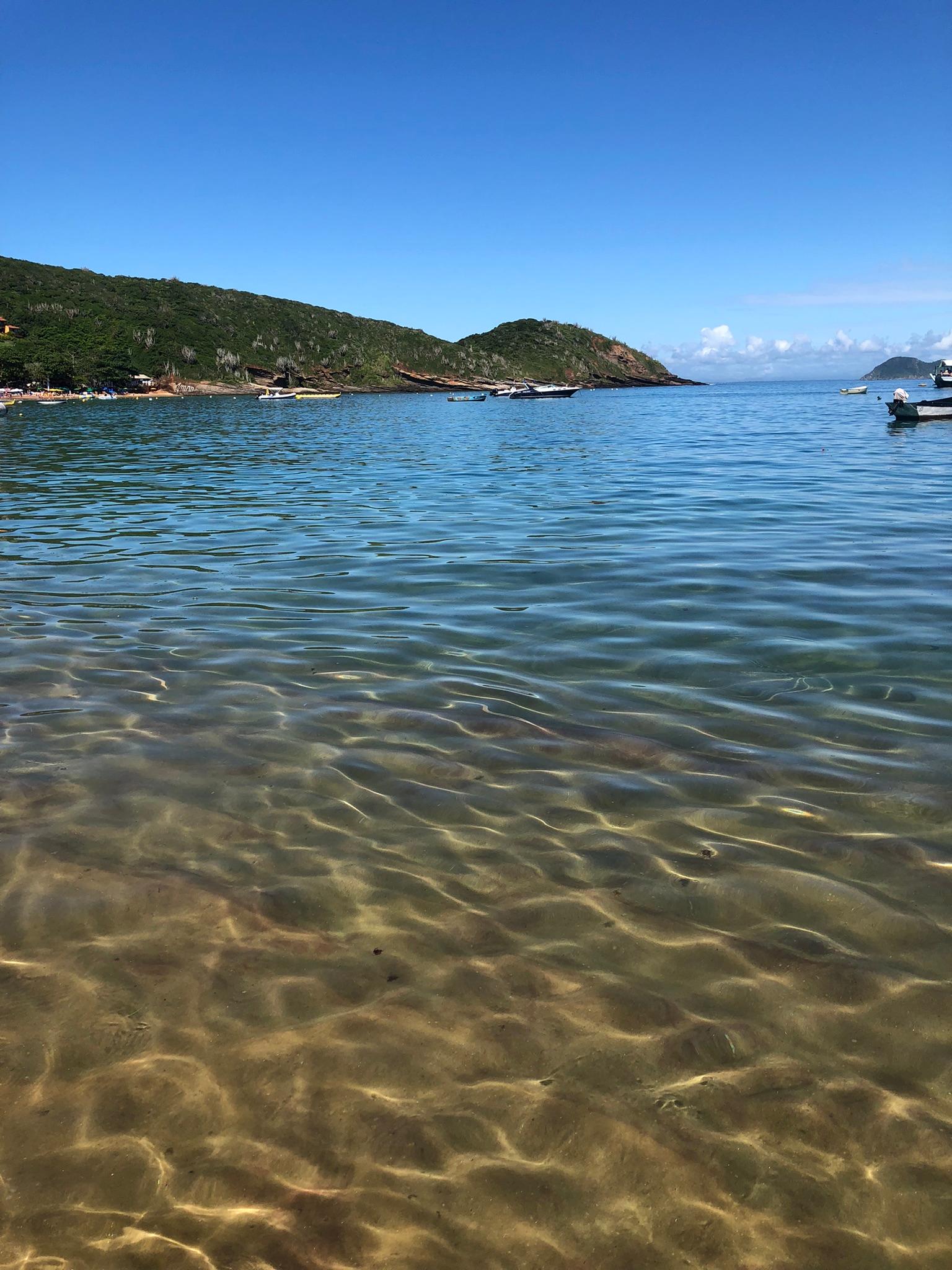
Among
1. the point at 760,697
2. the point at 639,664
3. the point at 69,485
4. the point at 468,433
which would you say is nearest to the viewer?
the point at 760,697

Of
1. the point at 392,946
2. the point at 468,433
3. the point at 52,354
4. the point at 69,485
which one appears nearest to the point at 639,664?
the point at 392,946

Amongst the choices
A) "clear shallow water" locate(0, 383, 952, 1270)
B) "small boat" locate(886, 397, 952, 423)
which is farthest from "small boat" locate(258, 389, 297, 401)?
"clear shallow water" locate(0, 383, 952, 1270)

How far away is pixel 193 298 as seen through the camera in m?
162

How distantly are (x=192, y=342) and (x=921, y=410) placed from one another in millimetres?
129203

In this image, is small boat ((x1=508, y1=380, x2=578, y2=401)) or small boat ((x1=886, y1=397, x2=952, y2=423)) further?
small boat ((x1=508, y1=380, x2=578, y2=401))

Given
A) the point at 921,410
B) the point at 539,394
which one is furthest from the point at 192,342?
the point at 921,410

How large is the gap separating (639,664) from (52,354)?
116 m

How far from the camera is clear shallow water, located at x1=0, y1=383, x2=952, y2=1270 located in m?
2.22

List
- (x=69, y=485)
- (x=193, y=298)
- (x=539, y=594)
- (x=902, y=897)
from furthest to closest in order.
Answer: (x=193, y=298) < (x=69, y=485) < (x=539, y=594) < (x=902, y=897)

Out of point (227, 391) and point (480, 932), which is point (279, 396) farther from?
point (480, 932)

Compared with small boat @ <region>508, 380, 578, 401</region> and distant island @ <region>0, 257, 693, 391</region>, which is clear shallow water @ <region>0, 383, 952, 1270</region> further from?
distant island @ <region>0, 257, 693, 391</region>

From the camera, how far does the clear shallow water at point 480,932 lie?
2225mm

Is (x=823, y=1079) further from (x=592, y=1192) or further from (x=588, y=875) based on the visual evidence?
(x=588, y=875)

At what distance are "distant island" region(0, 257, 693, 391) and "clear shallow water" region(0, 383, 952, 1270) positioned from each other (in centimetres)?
10980
